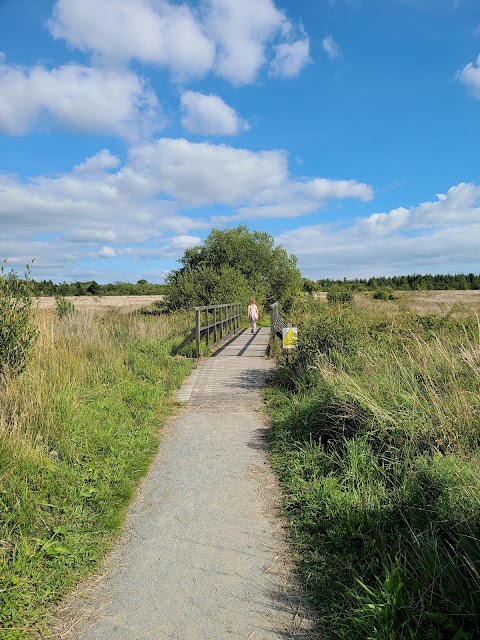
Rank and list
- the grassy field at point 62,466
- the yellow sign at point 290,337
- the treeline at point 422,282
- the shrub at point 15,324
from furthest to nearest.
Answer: the treeline at point 422,282 → the yellow sign at point 290,337 → the shrub at point 15,324 → the grassy field at point 62,466

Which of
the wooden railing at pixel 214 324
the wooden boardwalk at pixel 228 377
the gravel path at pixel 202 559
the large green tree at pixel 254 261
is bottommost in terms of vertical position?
the gravel path at pixel 202 559

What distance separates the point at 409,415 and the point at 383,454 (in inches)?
19.5

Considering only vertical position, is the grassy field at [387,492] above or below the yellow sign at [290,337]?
below

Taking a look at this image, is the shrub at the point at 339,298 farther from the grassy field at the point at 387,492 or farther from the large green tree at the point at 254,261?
the grassy field at the point at 387,492

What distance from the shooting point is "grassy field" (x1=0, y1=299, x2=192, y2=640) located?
285 centimetres

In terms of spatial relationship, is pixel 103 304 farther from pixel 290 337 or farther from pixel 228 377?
pixel 290 337

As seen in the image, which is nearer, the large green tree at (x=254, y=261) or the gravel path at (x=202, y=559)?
the gravel path at (x=202, y=559)

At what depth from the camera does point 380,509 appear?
3.42 meters

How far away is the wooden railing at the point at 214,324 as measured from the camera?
1183 cm

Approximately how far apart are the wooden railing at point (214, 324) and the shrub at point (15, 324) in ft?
18.4

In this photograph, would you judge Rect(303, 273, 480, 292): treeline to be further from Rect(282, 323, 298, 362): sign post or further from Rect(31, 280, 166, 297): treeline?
Rect(282, 323, 298, 362): sign post

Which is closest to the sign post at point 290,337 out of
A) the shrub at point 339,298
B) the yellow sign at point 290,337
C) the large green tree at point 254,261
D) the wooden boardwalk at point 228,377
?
the yellow sign at point 290,337

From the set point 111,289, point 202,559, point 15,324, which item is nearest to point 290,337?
point 15,324

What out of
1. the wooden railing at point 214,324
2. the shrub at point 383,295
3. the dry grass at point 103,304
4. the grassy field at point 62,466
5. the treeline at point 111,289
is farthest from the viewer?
the treeline at point 111,289
